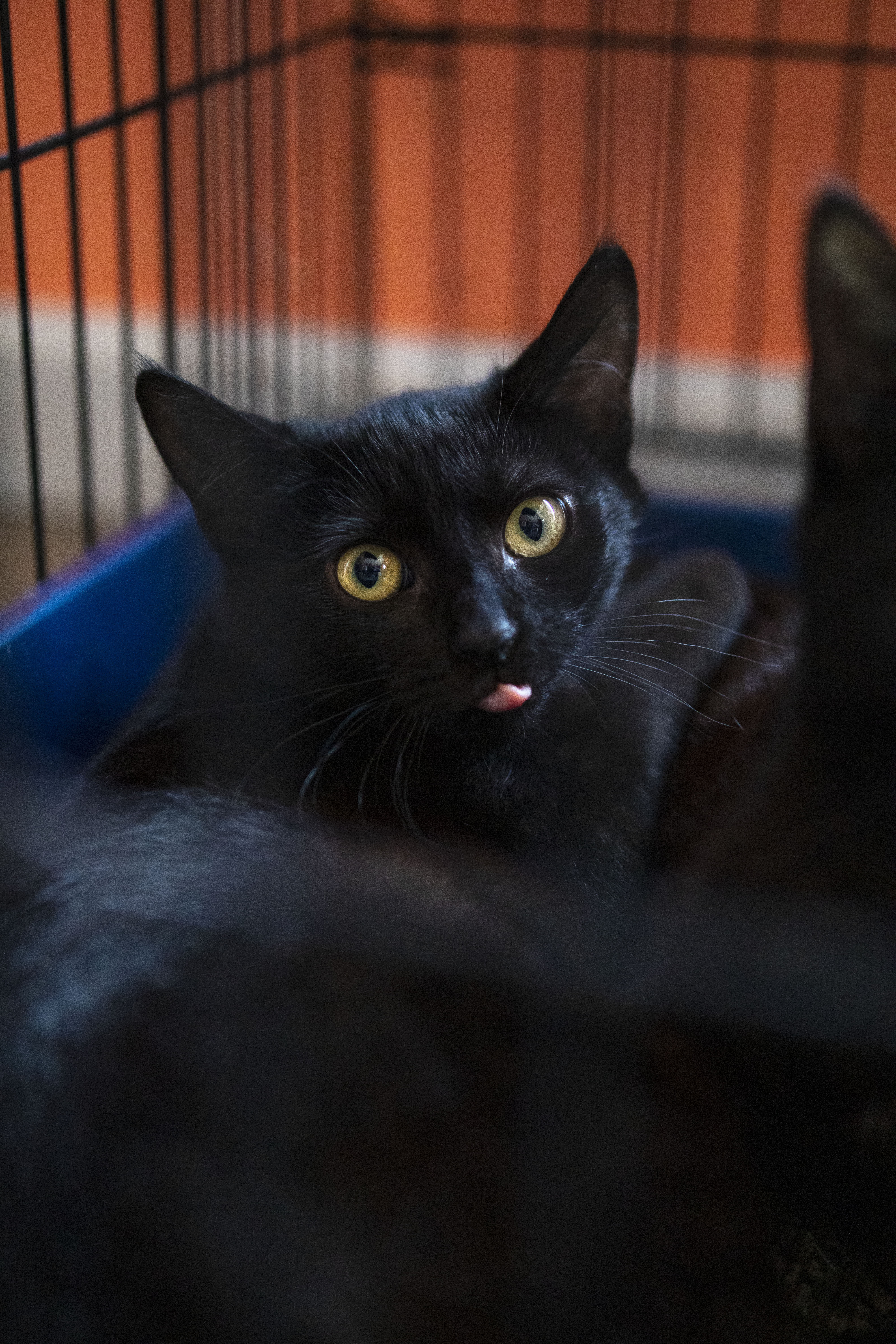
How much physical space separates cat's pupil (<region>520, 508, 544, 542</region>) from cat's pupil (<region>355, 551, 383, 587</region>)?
0.37ft

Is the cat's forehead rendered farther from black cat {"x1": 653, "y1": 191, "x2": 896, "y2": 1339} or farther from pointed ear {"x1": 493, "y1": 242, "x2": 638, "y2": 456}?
black cat {"x1": 653, "y1": 191, "x2": 896, "y2": 1339}

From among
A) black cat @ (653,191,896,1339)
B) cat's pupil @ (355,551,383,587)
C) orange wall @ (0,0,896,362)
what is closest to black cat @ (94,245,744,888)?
cat's pupil @ (355,551,383,587)

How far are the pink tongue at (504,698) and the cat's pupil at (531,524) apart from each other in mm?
128

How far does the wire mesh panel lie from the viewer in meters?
1.86

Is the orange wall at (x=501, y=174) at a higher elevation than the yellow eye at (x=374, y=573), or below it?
higher

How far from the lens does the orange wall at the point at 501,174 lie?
1.99 metres

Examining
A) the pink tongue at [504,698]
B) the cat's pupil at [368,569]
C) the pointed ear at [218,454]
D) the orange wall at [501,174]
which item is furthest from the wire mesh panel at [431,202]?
the pink tongue at [504,698]

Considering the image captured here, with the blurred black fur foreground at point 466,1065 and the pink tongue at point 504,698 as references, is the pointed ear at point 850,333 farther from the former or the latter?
the pink tongue at point 504,698

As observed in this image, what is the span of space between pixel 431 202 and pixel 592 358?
1471 millimetres

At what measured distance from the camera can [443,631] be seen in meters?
0.84

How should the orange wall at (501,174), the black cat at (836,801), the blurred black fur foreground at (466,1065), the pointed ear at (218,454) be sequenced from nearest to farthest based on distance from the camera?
the blurred black fur foreground at (466,1065)
the black cat at (836,801)
the pointed ear at (218,454)
the orange wall at (501,174)

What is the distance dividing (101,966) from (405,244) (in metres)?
1.98

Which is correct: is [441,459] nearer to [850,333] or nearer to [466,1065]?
[850,333]

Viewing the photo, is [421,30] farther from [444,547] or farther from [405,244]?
[444,547]
